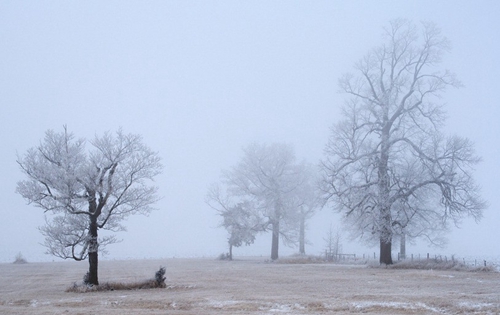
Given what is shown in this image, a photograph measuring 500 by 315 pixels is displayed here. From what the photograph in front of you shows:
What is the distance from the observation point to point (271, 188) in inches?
2195

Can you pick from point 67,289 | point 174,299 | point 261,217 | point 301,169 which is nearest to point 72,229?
point 67,289

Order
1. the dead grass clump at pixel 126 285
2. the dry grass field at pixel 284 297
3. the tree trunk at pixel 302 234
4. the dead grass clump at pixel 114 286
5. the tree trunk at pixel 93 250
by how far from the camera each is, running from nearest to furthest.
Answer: the dry grass field at pixel 284 297 < the dead grass clump at pixel 114 286 < the dead grass clump at pixel 126 285 < the tree trunk at pixel 93 250 < the tree trunk at pixel 302 234

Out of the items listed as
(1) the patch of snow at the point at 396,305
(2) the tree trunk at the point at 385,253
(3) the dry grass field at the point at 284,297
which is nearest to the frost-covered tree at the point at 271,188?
(2) the tree trunk at the point at 385,253

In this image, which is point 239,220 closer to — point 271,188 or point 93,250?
point 271,188

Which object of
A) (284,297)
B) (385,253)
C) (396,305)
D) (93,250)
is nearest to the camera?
(396,305)

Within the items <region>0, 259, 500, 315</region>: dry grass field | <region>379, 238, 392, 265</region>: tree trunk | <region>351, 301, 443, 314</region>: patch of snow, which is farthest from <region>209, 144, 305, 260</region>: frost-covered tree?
<region>351, 301, 443, 314</region>: patch of snow

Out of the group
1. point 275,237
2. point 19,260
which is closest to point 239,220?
point 275,237

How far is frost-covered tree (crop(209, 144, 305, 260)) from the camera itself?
55250 mm

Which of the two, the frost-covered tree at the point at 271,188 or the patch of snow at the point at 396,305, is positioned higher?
the frost-covered tree at the point at 271,188

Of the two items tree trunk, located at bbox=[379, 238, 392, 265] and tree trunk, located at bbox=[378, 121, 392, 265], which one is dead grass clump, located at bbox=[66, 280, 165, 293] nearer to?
tree trunk, located at bbox=[378, 121, 392, 265]

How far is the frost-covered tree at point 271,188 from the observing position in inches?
2175

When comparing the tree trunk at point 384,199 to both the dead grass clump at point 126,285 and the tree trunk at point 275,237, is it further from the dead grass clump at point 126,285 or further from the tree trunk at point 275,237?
the dead grass clump at point 126,285

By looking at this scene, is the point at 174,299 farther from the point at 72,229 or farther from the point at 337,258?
the point at 337,258

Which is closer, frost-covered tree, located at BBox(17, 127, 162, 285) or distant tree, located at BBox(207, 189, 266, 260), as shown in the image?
frost-covered tree, located at BBox(17, 127, 162, 285)
